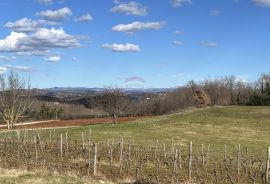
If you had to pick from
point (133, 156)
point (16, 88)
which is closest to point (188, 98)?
point (16, 88)

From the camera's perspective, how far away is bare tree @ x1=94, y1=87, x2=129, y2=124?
205ft

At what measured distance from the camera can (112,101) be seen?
208ft

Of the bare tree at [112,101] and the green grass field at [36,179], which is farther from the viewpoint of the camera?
the bare tree at [112,101]

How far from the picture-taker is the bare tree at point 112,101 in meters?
62.6

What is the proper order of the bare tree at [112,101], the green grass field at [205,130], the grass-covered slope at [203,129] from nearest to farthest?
the green grass field at [205,130], the grass-covered slope at [203,129], the bare tree at [112,101]

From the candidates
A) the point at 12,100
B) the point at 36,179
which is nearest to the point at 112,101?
the point at 12,100

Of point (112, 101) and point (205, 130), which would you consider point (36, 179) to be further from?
point (112, 101)

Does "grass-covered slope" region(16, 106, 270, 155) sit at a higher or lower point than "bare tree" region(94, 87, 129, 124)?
lower

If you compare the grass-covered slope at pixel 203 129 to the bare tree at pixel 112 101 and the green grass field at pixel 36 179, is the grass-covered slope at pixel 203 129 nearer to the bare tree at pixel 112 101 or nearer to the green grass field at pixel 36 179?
the bare tree at pixel 112 101

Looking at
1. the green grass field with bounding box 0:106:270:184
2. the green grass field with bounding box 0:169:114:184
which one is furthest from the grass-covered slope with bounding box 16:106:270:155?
the green grass field with bounding box 0:169:114:184

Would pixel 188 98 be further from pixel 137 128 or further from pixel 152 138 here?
pixel 152 138

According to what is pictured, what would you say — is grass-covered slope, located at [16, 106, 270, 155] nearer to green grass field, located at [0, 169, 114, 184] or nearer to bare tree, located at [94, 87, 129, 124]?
bare tree, located at [94, 87, 129, 124]

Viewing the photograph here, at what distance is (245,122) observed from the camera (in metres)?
52.2

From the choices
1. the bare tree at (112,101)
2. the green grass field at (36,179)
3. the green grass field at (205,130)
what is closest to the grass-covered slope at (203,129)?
the green grass field at (205,130)
